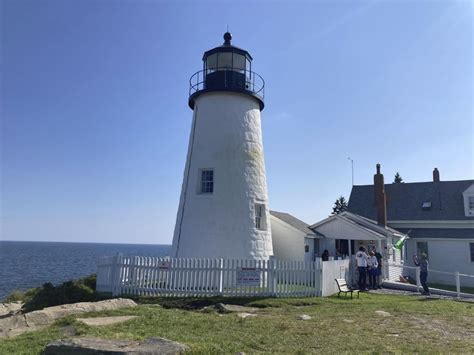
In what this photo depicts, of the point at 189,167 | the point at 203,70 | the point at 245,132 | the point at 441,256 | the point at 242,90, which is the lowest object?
the point at 441,256

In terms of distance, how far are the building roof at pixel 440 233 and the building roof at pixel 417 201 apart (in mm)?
982

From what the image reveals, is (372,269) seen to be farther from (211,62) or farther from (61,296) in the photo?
(61,296)

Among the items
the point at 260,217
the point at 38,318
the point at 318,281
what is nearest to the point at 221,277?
the point at 318,281

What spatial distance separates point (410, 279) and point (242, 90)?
15.5 m

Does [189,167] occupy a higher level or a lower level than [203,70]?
lower

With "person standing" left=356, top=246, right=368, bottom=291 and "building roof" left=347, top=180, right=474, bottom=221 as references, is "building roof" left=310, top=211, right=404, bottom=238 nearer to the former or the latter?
"person standing" left=356, top=246, right=368, bottom=291

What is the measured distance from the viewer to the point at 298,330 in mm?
8086

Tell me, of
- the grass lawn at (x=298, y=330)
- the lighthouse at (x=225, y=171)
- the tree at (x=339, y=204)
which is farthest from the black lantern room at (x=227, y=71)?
the tree at (x=339, y=204)

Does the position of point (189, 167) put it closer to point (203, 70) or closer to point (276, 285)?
point (203, 70)

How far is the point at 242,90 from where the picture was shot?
56.2 ft

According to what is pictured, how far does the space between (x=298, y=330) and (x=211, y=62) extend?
519 inches

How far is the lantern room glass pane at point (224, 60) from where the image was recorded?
17.5 m

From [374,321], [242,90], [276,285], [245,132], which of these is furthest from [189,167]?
[374,321]

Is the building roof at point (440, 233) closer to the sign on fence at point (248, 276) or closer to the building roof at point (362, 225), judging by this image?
the building roof at point (362, 225)
